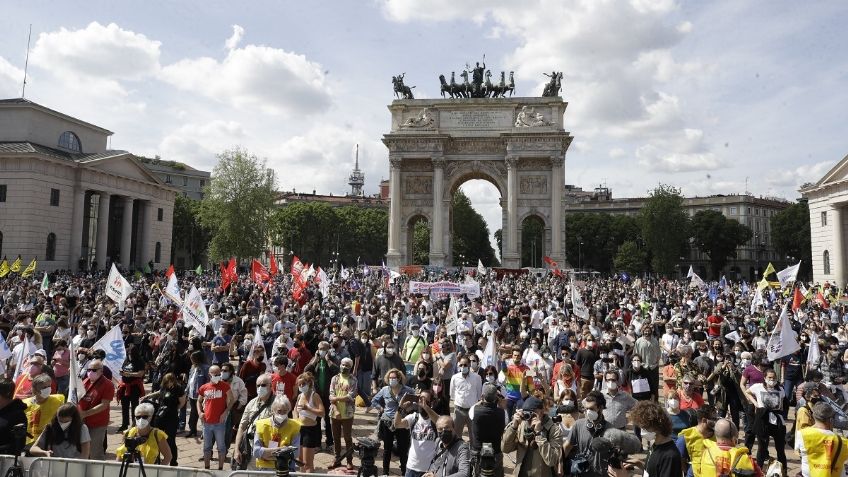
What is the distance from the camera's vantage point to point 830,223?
4722 cm

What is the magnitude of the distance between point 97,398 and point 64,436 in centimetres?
144

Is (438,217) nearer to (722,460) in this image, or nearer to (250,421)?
(250,421)

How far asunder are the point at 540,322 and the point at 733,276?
98.1 meters

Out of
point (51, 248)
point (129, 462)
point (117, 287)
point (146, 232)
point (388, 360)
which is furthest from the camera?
point (146, 232)

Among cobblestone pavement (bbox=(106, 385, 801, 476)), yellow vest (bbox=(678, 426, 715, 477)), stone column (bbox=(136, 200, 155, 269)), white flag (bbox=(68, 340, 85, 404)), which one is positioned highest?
stone column (bbox=(136, 200, 155, 269))

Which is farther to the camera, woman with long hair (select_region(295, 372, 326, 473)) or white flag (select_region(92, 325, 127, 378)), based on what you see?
white flag (select_region(92, 325, 127, 378))

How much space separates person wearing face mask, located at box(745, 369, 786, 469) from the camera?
8.39 m

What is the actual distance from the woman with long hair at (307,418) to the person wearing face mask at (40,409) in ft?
9.53

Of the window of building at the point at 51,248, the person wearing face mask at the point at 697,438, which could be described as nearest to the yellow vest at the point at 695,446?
the person wearing face mask at the point at 697,438

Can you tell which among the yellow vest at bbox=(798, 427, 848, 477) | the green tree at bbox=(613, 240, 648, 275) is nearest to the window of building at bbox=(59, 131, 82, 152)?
the yellow vest at bbox=(798, 427, 848, 477)

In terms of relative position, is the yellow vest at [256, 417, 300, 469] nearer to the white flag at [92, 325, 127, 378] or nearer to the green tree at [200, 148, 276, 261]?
the white flag at [92, 325, 127, 378]

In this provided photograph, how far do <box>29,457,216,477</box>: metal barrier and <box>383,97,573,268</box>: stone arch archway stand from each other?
4784 cm

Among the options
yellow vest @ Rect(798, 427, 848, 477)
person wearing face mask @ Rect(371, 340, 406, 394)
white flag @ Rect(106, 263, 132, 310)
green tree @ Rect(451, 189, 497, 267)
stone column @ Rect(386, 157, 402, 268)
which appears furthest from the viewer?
green tree @ Rect(451, 189, 497, 267)

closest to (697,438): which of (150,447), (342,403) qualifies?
(342,403)
